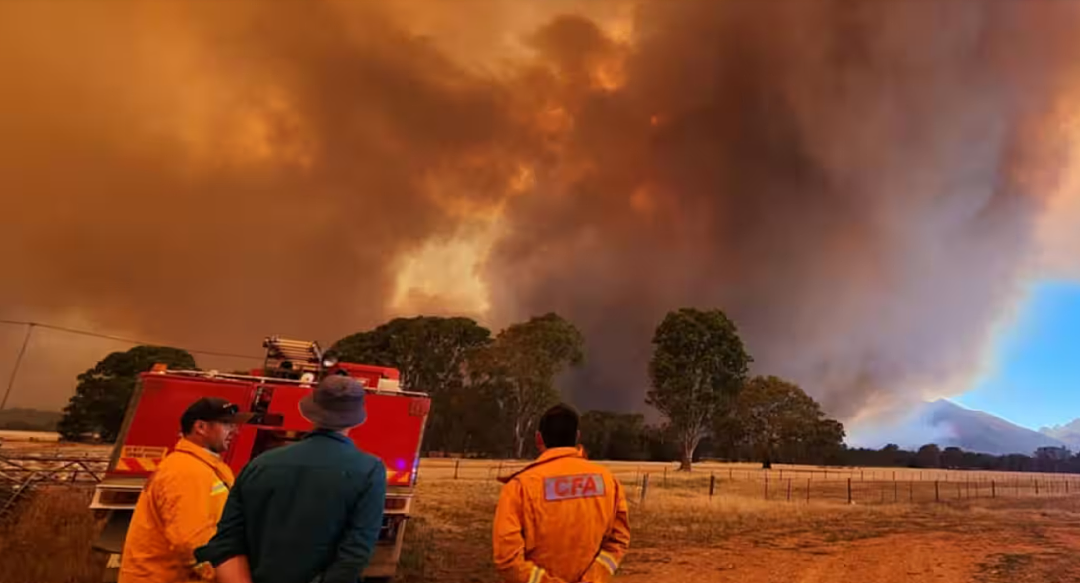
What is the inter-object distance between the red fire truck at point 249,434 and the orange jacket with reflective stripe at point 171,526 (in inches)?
135

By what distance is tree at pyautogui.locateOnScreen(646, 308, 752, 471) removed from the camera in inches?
1799

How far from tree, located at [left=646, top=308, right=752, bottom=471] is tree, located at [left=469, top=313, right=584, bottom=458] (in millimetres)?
7712

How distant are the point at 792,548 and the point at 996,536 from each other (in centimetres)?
744

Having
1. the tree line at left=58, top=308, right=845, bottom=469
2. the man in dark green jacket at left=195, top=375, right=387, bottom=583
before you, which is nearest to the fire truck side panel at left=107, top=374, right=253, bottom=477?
the man in dark green jacket at left=195, top=375, right=387, bottom=583

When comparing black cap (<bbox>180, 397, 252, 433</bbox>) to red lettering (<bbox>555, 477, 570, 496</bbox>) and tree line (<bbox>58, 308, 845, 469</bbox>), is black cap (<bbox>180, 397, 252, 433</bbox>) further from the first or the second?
tree line (<bbox>58, 308, 845, 469</bbox>)

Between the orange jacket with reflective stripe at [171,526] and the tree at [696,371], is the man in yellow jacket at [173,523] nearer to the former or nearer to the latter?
the orange jacket with reflective stripe at [171,526]

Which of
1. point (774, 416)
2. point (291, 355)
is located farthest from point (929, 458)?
point (291, 355)

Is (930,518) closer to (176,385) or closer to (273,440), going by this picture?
(273,440)

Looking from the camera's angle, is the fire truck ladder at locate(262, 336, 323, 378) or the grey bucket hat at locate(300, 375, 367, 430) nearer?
the grey bucket hat at locate(300, 375, 367, 430)

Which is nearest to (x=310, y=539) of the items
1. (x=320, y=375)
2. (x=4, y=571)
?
(x=320, y=375)

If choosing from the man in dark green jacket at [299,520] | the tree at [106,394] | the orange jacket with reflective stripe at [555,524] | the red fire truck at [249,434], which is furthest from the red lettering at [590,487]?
the tree at [106,394]

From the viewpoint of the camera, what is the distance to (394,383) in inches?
338

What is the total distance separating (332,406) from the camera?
2.61 m

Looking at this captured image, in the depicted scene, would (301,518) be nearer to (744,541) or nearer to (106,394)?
(744,541)
